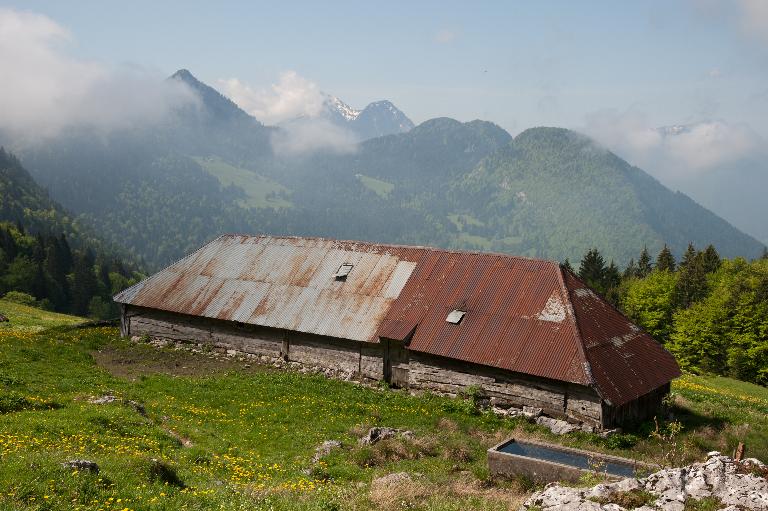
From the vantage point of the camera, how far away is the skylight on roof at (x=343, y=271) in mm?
37812

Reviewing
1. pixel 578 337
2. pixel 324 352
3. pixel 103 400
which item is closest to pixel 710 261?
pixel 578 337

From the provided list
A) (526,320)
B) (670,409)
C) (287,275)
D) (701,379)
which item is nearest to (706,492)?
(526,320)

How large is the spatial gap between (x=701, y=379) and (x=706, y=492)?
4754 cm

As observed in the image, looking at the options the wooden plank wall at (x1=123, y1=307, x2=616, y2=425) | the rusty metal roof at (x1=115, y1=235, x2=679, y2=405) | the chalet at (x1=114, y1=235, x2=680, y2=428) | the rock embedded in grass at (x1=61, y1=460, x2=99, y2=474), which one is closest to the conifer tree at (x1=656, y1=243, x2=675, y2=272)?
the chalet at (x1=114, y1=235, x2=680, y2=428)

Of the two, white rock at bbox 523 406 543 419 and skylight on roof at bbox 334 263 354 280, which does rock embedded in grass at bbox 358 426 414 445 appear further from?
skylight on roof at bbox 334 263 354 280

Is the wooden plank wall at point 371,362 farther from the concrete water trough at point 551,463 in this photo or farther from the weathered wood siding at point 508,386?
the concrete water trough at point 551,463

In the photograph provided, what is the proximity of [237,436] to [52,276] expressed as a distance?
11909cm

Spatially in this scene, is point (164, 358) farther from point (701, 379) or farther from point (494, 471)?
point (701, 379)

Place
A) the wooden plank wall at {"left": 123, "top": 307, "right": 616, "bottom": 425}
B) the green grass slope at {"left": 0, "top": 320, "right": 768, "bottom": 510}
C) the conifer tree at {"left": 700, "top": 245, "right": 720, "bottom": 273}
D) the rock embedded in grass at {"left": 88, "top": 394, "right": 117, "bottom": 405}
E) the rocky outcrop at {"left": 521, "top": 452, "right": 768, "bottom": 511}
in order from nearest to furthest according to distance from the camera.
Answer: the rocky outcrop at {"left": 521, "top": 452, "right": 768, "bottom": 511}, the green grass slope at {"left": 0, "top": 320, "right": 768, "bottom": 510}, the rock embedded in grass at {"left": 88, "top": 394, "right": 117, "bottom": 405}, the wooden plank wall at {"left": 123, "top": 307, "right": 616, "bottom": 425}, the conifer tree at {"left": 700, "top": 245, "right": 720, "bottom": 273}

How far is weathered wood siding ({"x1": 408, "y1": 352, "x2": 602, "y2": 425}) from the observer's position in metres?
26.8

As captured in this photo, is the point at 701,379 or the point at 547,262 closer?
the point at 547,262

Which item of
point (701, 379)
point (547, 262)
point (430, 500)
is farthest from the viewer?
point (701, 379)

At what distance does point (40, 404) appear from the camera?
69.7 feet

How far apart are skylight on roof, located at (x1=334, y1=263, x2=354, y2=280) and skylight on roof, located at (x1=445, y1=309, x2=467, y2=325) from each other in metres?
8.17
